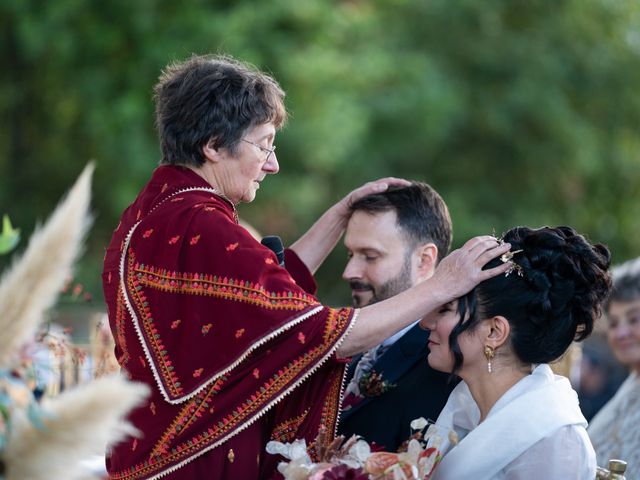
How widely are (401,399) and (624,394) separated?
1765mm

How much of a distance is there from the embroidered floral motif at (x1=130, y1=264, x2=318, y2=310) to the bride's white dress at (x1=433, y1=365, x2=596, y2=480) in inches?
19.9

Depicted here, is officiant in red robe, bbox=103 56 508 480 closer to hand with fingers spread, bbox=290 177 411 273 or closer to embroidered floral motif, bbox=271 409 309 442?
embroidered floral motif, bbox=271 409 309 442

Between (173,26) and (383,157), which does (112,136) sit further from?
(383,157)

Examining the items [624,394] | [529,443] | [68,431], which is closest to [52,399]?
[68,431]

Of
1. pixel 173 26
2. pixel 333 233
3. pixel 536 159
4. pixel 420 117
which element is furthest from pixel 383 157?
pixel 333 233

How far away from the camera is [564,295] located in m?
2.72

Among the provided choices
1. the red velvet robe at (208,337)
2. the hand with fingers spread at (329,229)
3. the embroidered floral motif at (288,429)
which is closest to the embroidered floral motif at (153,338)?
the red velvet robe at (208,337)

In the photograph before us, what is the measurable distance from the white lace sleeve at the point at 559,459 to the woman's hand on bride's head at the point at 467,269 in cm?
46

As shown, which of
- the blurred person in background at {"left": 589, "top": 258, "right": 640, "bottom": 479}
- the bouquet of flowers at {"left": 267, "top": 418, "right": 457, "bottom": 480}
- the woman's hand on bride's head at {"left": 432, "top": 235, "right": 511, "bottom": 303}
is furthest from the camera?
the blurred person in background at {"left": 589, "top": 258, "right": 640, "bottom": 479}

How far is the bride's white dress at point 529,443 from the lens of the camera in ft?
8.41

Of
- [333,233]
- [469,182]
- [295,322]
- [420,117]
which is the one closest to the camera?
[295,322]

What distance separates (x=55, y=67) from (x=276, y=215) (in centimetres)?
340

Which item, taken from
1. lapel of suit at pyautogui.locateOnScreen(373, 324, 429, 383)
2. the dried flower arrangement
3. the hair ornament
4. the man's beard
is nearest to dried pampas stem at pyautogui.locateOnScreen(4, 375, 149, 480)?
the dried flower arrangement

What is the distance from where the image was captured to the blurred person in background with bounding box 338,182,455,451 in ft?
10.4
